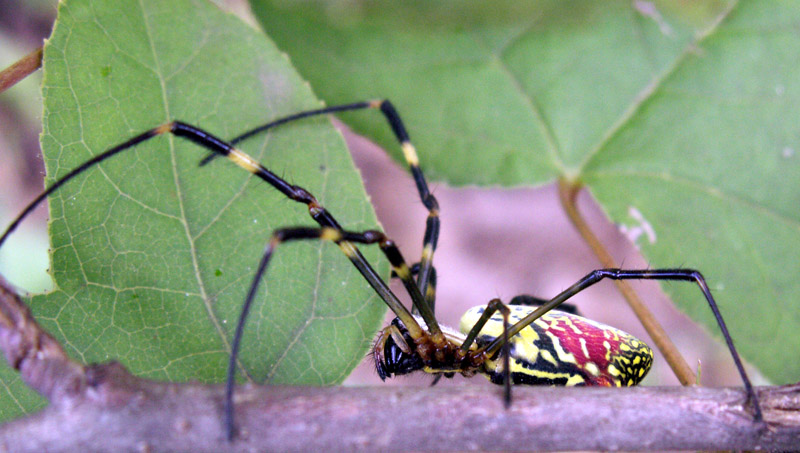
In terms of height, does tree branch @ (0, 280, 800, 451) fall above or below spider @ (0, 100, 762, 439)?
below

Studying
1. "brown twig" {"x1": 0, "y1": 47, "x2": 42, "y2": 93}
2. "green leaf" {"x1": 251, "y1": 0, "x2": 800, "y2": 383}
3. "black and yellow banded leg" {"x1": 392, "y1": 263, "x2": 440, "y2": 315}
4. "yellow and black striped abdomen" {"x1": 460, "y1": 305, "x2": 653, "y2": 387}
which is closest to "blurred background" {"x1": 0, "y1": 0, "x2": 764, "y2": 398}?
"green leaf" {"x1": 251, "y1": 0, "x2": 800, "y2": 383}

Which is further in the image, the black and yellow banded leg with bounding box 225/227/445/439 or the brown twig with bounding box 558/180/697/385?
the brown twig with bounding box 558/180/697/385

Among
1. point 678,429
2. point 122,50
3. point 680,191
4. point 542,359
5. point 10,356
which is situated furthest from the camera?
point 680,191

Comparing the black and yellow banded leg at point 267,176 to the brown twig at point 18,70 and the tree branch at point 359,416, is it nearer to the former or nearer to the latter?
the brown twig at point 18,70

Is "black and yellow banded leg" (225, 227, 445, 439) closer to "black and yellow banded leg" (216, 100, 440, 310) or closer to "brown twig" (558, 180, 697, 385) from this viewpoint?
"black and yellow banded leg" (216, 100, 440, 310)

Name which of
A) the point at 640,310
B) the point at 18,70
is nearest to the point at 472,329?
the point at 640,310

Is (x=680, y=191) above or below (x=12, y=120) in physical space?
below

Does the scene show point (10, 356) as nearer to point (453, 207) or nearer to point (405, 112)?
point (405, 112)

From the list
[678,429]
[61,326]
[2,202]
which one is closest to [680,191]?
[678,429]
